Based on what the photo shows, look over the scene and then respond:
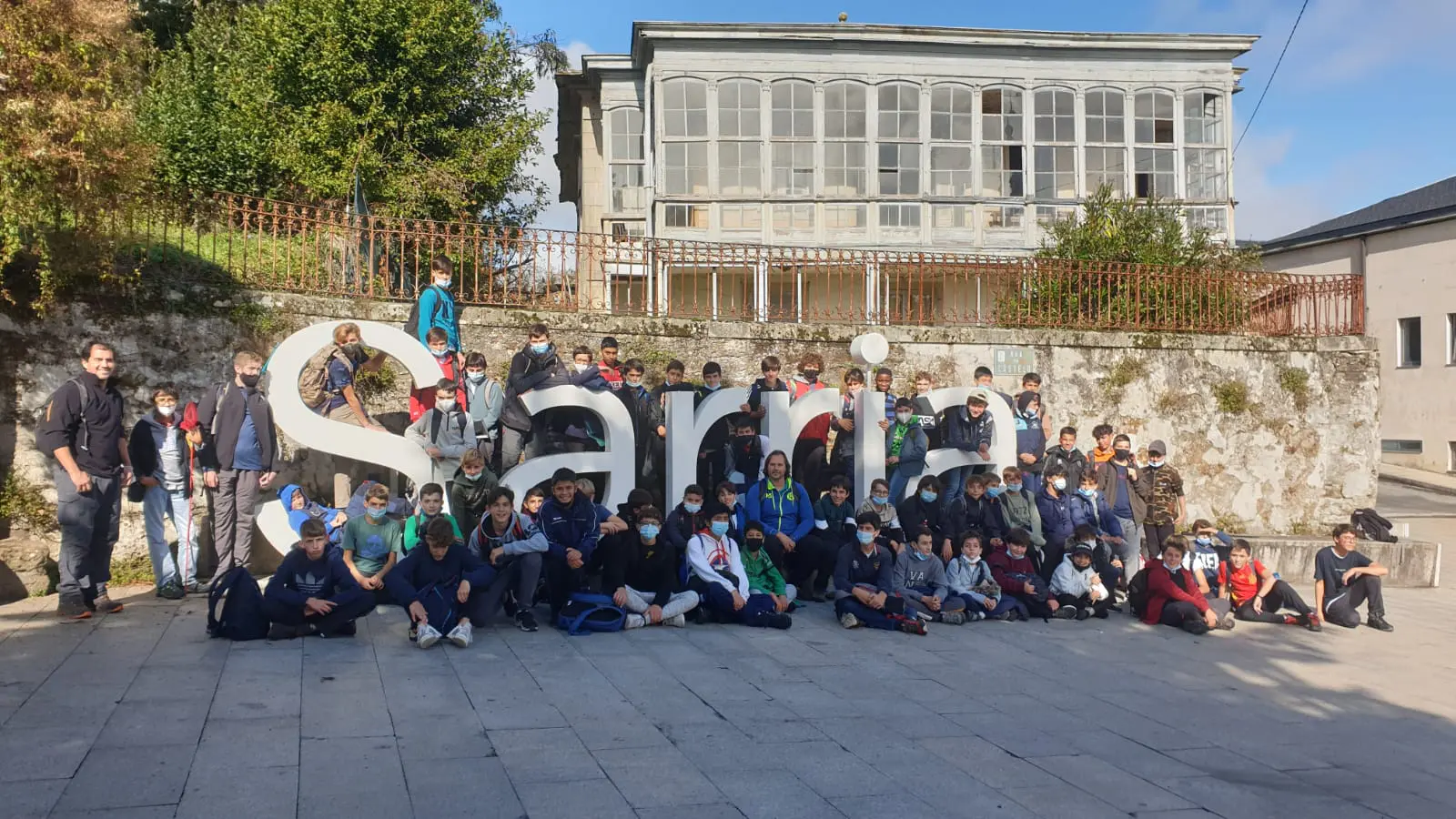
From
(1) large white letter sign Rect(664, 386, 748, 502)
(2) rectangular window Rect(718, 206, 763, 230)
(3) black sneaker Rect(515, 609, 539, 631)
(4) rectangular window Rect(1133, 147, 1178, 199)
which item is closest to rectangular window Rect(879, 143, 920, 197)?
(2) rectangular window Rect(718, 206, 763, 230)

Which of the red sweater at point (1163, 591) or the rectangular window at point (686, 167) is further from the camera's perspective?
the rectangular window at point (686, 167)

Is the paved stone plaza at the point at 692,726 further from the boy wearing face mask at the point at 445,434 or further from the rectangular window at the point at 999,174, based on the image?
the rectangular window at the point at 999,174

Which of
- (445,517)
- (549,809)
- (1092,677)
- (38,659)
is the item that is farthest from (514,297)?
(549,809)

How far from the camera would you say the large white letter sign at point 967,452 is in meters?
12.1

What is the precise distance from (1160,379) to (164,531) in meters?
12.1

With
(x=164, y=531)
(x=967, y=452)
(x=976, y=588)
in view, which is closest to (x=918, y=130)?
(x=967, y=452)

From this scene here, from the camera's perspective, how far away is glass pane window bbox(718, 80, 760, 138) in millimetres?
22594

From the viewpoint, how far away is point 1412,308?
94.9 feet

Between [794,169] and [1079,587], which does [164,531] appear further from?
[794,169]

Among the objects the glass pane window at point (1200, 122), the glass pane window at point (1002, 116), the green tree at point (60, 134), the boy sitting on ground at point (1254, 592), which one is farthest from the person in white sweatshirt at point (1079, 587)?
the glass pane window at point (1200, 122)

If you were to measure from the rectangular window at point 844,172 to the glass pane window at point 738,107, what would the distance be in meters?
1.65

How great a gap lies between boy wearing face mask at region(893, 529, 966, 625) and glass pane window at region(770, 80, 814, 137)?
14282 mm

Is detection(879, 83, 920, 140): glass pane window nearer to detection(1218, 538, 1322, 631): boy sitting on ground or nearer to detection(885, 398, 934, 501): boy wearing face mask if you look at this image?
detection(885, 398, 934, 501): boy wearing face mask

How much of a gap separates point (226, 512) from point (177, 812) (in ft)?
17.0
